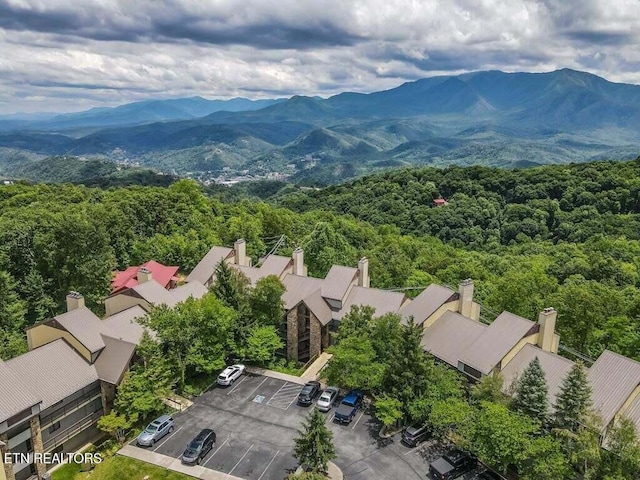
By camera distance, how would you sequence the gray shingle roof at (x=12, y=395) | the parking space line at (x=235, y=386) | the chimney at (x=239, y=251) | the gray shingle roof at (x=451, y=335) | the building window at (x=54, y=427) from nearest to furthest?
the gray shingle roof at (x=12, y=395) → the building window at (x=54, y=427) → the gray shingle roof at (x=451, y=335) → the parking space line at (x=235, y=386) → the chimney at (x=239, y=251)

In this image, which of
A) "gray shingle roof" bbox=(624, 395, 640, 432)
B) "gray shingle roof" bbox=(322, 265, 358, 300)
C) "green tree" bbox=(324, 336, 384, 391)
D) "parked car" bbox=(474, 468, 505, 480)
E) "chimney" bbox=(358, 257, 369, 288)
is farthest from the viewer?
"chimney" bbox=(358, 257, 369, 288)

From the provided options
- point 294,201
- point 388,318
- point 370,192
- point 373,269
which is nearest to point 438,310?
point 388,318

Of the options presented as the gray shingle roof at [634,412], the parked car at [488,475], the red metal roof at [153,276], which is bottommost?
the parked car at [488,475]

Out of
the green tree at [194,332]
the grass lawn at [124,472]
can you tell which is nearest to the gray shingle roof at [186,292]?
the green tree at [194,332]

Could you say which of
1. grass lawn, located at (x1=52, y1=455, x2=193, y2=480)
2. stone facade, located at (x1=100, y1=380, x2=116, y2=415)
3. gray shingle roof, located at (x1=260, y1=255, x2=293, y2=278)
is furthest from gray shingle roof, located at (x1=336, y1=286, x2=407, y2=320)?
grass lawn, located at (x1=52, y1=455, x2=193, y2=480)

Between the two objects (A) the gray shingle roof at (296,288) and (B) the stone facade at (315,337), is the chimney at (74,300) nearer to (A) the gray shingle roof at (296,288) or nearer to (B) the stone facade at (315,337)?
(A) the gray shingle roof at (296,288)

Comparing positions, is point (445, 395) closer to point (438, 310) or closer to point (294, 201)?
point (438, 310)

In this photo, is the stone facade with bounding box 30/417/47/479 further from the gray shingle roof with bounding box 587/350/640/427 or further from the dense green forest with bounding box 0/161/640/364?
the gray shingle roof with bounding box 587/350/640/427
